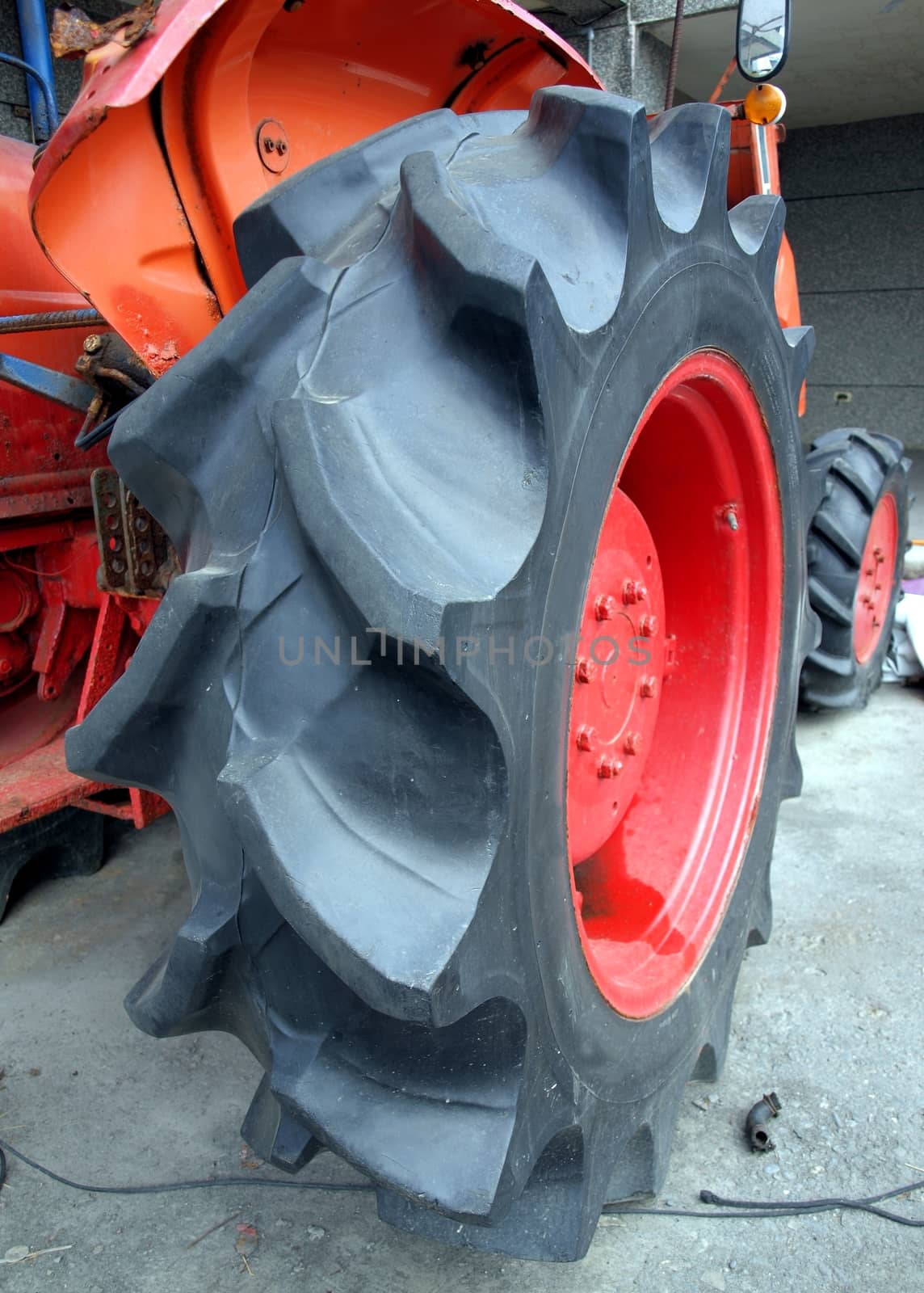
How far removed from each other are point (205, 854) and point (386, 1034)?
0.24 metres

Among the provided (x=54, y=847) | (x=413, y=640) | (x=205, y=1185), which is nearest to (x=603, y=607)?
(x=413, y=640)

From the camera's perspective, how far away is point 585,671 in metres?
1.36

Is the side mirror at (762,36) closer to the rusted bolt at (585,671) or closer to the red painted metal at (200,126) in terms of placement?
the red painted metal at (200,126)

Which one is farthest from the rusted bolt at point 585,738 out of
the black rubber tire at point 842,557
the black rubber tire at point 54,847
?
the black rubber tire at point 842,557

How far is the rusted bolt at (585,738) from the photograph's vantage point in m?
1.39

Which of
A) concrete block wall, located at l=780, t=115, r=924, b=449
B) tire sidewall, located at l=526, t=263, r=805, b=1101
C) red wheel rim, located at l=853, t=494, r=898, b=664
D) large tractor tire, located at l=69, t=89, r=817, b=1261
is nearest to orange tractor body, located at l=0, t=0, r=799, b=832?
large tractor tire, located at l=69, t=89, r=817, b=1261

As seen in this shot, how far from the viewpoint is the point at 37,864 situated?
7.57ft

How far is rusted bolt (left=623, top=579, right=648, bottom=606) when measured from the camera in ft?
4.79

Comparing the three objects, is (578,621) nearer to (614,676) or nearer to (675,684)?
(614,676)

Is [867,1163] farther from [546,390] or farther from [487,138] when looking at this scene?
[487,138]

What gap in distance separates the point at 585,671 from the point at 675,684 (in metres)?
0.45

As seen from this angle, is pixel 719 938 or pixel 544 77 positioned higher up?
pixel 544 77

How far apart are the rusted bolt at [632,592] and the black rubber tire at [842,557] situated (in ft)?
5.33

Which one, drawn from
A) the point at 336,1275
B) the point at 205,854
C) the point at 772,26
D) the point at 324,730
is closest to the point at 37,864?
the point at 336,1275
